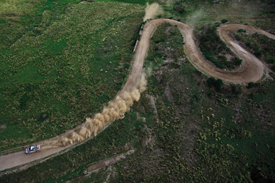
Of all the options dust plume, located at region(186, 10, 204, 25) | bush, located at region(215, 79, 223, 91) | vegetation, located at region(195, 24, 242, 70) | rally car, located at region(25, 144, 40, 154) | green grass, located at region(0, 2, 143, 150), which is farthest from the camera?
dust plume, located at region(186, 10, 204, 25)

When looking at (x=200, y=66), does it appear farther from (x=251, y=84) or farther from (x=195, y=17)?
(x=195, y=17)

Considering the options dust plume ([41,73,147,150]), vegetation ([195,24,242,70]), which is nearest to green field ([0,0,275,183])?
vegetation ([195,24,242,70])

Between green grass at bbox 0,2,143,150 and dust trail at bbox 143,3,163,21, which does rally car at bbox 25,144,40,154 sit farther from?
dust trail at bbox 143,3,163,21

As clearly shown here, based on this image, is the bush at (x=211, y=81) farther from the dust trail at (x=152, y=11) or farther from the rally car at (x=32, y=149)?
the rally car at (x=32, y=149)

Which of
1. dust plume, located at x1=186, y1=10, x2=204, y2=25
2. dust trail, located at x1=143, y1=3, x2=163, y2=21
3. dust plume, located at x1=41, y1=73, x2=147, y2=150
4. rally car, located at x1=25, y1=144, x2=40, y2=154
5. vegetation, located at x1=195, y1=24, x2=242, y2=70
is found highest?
dust trail, located at x1=143, y1=3, x2=163, y2=21

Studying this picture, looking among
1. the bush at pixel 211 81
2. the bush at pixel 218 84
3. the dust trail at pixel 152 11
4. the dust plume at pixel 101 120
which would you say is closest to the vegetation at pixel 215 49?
the bush at pixel 211 81

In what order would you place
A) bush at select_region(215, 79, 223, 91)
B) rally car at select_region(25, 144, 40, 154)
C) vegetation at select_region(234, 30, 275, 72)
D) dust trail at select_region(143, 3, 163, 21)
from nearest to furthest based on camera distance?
rally car at select_region(25, 144, 40, 154) < bush at select_region(215, 79, 223, 91) < vegetation at select_region(234, 30, 275, 72) < dust trail at select_region(143, 3, 163, 21)
